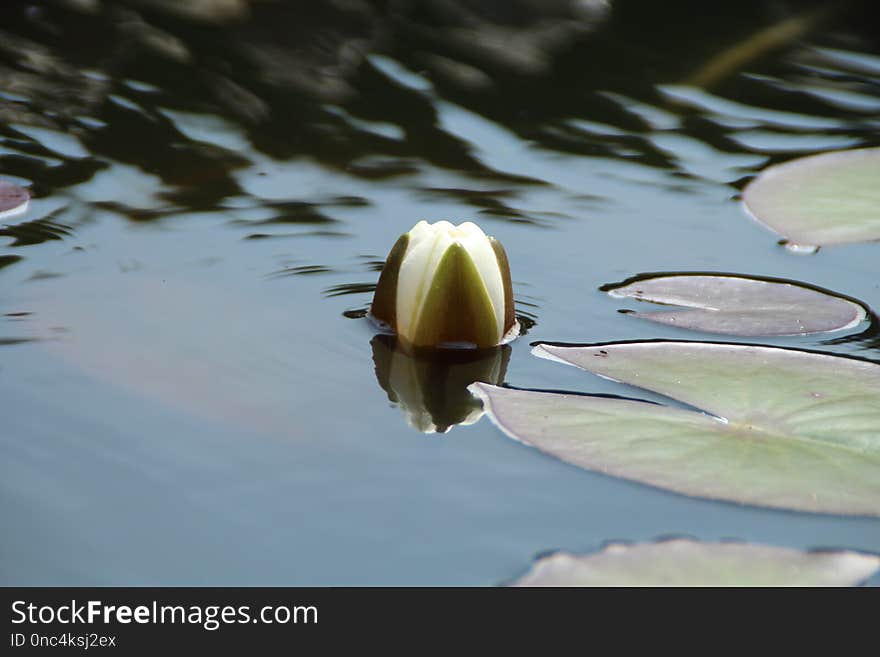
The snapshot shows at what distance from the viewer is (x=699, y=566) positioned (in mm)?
1026

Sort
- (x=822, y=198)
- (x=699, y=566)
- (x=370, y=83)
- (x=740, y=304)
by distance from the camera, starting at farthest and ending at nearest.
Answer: (x=370, y=83) → (x=822, y=198) → (x=740, y=304) → (x=699, y=566)

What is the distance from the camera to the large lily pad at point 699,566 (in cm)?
101

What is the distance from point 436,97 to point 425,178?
0.46 meters

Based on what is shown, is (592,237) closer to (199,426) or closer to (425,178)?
(425,178)

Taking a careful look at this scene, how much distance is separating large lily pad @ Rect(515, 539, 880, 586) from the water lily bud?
481mm

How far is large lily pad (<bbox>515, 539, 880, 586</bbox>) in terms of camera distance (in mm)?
1007

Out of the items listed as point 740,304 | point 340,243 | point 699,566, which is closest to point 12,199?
point 340,243

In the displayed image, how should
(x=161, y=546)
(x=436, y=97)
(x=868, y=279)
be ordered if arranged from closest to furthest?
(x=161, y=546), (x=868, y=279), (x=436, y=97)

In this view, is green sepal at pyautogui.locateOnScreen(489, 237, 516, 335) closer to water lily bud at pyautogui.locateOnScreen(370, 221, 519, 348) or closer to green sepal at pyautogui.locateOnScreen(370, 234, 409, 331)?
water lily bud at pyautogui.locateOnScreen(370, 221, 519, 348)

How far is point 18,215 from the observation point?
185 cm

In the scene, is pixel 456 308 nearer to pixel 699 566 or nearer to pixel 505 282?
pixel 505 282

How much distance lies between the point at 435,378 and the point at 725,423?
14.2 inches

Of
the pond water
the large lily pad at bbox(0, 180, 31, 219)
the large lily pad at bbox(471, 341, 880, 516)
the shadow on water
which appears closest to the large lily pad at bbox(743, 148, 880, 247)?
the pond water

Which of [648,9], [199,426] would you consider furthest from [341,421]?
[648,9]
